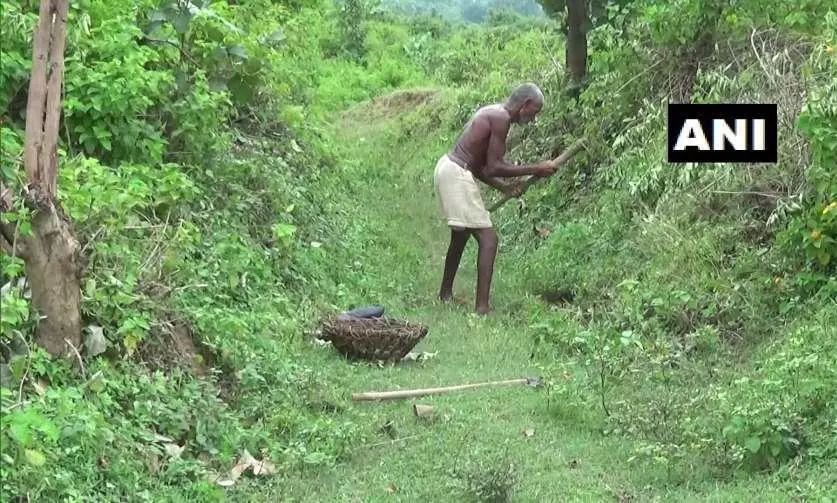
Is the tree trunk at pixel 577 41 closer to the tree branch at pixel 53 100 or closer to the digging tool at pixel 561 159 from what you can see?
the digging tool at pixel 561 159

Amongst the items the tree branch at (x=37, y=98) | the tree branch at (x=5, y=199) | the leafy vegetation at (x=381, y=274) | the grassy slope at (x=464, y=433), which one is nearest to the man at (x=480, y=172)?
the grassy slope at (x=464, y=433)

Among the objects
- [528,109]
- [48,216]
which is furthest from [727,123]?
[48,216]

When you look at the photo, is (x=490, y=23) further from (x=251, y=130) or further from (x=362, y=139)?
(x=251, y=130)

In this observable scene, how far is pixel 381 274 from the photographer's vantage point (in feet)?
29.2

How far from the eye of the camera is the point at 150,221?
6383 mm

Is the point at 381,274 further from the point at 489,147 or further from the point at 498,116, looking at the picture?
the point at 498,116

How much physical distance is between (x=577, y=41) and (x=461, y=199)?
404 centimetres

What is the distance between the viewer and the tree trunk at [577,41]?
37.9ft

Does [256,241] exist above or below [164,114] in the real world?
below

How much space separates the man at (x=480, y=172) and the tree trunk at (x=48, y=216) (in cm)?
396

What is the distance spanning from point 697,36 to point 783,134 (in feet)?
7.25

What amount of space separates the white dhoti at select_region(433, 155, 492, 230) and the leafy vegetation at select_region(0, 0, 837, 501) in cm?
73

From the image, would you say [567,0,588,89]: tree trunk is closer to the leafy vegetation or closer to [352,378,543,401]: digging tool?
the leafy vegetation

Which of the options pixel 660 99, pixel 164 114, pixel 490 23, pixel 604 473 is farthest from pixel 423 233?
pixel 490 23
